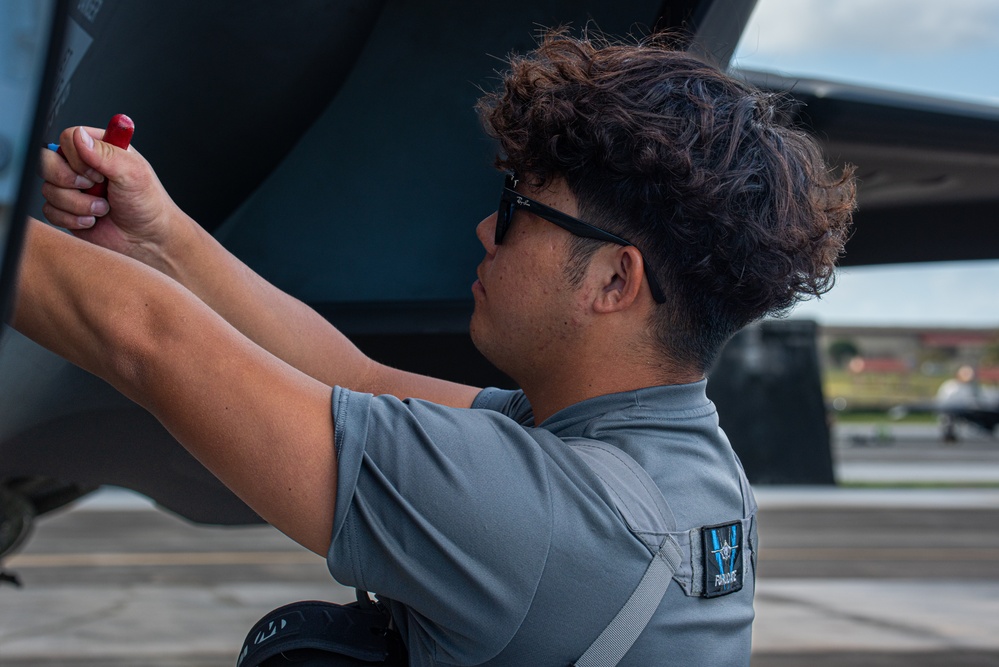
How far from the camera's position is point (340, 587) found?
764 centimetres

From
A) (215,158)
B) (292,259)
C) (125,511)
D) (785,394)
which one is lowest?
(125,511)

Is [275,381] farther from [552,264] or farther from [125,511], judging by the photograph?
[125,511]

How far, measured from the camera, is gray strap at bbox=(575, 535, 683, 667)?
3.55ft

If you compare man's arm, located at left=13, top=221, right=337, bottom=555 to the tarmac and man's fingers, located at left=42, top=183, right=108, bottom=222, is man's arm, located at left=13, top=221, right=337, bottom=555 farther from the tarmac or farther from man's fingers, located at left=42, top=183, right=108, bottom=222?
the tarmac

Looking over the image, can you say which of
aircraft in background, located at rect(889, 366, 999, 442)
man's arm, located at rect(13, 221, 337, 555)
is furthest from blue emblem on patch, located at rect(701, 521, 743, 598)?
aircraft in background, located at rect(889, 366, 999, 442)

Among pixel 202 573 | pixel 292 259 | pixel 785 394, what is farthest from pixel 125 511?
pixel 292 259

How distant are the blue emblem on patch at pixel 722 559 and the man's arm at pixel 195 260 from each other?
1.73 feet

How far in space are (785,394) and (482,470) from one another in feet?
44.4

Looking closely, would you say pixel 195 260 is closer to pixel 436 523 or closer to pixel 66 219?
pixel 66 219

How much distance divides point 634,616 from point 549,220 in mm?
492

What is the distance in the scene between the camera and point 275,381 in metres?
1.04

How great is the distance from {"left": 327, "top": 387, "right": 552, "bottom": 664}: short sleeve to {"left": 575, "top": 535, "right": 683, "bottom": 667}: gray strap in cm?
10

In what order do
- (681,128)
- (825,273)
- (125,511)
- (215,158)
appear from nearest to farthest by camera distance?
(681,128) → (825,273) → (215,158) → (125,511)

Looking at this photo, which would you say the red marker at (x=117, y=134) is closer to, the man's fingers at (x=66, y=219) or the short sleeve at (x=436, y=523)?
the man's fingers at (x=66, y=219)
